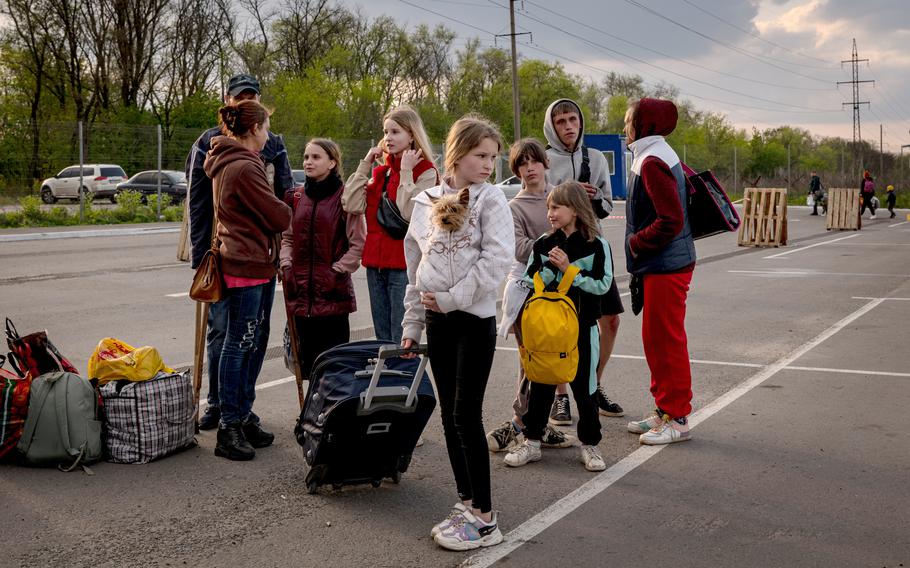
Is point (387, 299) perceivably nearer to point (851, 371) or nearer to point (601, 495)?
point (601, 495)

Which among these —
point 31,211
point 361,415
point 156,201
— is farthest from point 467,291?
point 156,201

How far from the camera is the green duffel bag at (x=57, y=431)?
17.0 ft

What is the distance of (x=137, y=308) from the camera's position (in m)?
11.2

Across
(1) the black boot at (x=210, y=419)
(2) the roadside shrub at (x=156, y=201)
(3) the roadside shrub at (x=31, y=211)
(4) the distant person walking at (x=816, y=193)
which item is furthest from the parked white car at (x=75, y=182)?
(4) the distant person walking at (x=816, y=193)

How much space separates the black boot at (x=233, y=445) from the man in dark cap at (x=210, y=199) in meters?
0.22

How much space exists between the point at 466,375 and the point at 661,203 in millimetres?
2080

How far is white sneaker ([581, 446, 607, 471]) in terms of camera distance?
5.19 m

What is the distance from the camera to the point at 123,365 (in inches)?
214

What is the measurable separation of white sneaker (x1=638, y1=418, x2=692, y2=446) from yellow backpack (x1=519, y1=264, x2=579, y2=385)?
95 cm

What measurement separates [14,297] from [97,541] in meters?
8.63

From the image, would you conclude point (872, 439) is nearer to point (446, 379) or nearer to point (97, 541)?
point (446, 379)

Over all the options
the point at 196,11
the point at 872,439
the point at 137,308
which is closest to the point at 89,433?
the point at 872,439

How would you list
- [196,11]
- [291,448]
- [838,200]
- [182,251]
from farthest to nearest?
[196,11]
[838,200]
[182,251]
[291,448]

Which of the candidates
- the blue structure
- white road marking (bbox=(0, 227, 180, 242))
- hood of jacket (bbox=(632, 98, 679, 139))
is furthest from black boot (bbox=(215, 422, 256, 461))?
the blue structure
